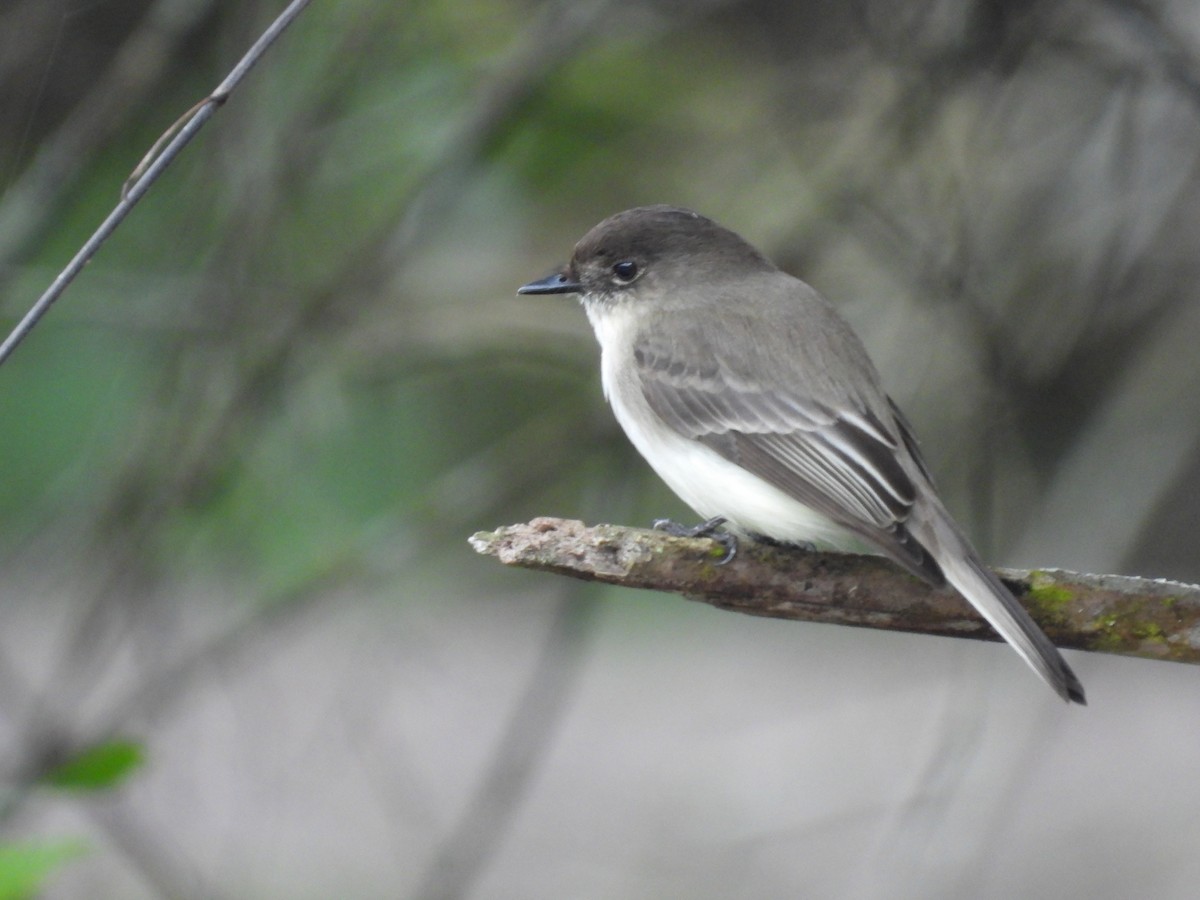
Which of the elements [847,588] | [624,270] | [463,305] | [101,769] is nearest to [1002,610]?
[847,588]

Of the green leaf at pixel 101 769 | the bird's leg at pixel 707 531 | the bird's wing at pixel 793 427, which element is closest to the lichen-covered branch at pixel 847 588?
the bird's leg at pixel 707 531

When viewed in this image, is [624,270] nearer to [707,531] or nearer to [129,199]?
[707,531]

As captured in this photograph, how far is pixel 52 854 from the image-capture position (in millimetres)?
2877

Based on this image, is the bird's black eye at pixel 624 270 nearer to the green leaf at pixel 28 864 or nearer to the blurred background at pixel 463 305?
the blurred background at pixel 463 305

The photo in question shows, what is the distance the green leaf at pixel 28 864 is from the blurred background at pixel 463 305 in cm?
70

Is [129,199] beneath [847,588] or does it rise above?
above

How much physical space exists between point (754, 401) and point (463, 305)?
1.81 m

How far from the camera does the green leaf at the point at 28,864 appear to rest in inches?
112

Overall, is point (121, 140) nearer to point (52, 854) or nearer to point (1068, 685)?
point (52, 854)

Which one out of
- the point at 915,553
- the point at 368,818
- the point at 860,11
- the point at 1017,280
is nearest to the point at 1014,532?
the point at 1017,280

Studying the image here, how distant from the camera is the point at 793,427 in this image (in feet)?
12.1

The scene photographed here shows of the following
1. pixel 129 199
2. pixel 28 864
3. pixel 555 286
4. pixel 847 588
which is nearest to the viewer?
pixel 129 199

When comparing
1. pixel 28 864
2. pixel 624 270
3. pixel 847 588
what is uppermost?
pixel 28 864

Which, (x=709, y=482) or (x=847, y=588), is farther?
(x=709, y=482)
